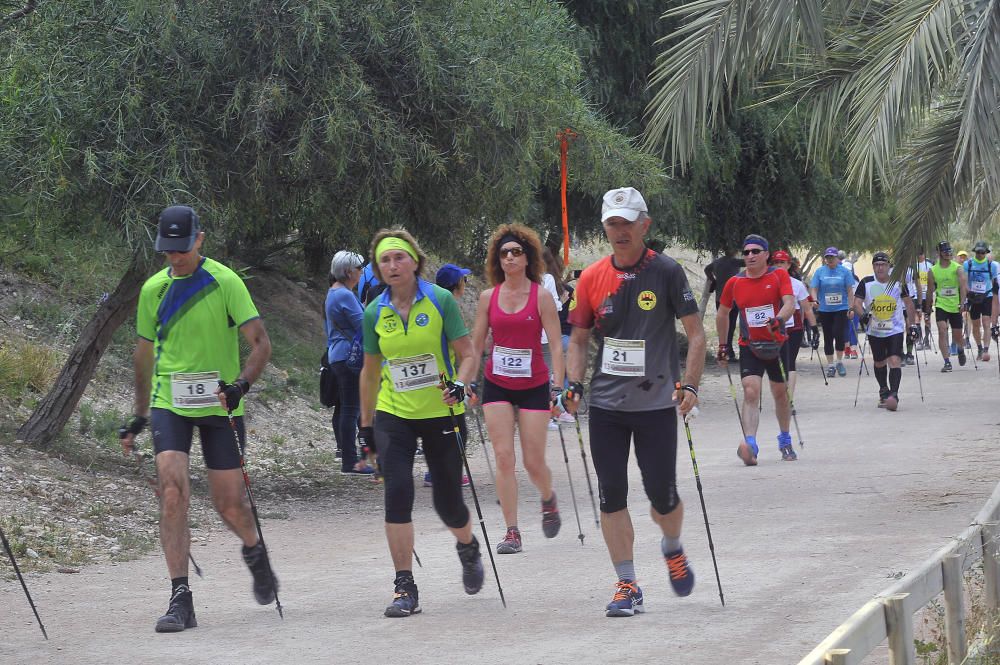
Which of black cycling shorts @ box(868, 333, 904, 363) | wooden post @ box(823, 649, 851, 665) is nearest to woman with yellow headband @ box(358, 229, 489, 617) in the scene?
wooden post @ box(823, 649, 851, 665)

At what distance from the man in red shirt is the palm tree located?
4.19 ft

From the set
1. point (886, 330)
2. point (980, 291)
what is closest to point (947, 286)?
point (980, 291)

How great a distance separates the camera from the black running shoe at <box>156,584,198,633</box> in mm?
6887

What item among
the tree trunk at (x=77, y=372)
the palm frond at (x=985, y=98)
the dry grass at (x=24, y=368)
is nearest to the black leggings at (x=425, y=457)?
the tree trunk at (x=77, y=372)

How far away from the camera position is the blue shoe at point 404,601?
7070mm

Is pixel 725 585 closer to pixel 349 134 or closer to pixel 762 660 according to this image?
pixel 762 660

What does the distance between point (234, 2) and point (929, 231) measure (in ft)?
21.7

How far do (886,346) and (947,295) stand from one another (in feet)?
19.8

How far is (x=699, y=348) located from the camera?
6867 millimetres

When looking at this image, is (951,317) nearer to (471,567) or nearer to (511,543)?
(511,543)

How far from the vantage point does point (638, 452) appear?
685 centimetres

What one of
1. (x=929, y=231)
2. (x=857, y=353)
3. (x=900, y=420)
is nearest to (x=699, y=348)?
(x=929, y=231)

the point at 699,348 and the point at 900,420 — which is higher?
the point at 699,348

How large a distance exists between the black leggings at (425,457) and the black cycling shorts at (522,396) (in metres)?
1.62
